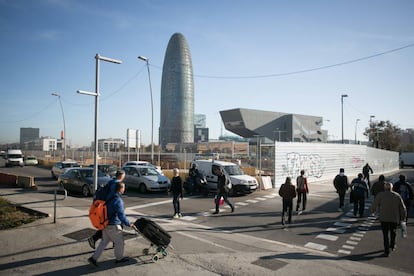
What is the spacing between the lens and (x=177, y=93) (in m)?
142

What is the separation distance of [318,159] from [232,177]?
12340 mm

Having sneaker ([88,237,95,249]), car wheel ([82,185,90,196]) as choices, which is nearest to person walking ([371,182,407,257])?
sneaker ([88,237,95,249])

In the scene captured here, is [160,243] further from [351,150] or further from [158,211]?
[351,150]

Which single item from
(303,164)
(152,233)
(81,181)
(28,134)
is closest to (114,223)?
(152,233)

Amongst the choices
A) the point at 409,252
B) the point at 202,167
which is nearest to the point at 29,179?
the point at 202,167

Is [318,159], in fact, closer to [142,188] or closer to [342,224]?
[142,188]

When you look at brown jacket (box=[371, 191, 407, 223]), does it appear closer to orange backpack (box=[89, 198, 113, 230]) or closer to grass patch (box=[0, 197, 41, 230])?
orange backpack (box=[89, 198, 113, 230])

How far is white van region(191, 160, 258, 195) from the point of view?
16156 mm

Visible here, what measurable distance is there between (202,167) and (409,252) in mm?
11929

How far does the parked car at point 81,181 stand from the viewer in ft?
51.1

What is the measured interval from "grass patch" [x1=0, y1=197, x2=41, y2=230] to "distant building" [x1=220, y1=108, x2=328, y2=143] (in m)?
62.8

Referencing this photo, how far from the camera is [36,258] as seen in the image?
614cm

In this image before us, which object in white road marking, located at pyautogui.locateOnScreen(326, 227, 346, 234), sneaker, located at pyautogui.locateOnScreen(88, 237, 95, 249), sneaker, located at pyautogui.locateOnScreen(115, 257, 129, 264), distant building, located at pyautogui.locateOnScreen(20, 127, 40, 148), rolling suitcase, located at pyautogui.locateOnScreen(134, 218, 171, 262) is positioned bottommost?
white road marking, located at pyautogui.locateOnScreen(326, 227, 346, 234)

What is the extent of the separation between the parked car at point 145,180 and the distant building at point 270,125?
180 feet
